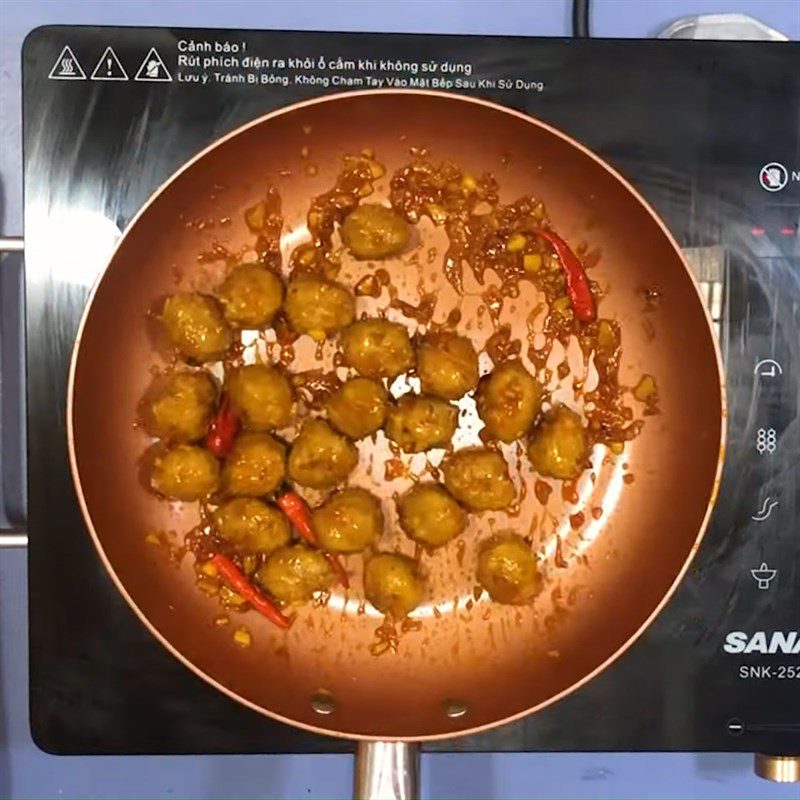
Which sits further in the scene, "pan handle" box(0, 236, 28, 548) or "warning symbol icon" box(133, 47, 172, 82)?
"pan handle" box(0, 236, 28, 548)

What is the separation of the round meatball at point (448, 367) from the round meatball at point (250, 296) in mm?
165

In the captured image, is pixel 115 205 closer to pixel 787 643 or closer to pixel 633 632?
pixel 633 632

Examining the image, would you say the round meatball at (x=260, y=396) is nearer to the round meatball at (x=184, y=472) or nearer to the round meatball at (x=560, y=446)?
the round meatball at (x=184, y=472)

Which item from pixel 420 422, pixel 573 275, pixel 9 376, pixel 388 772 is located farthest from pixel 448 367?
pixel 9 376

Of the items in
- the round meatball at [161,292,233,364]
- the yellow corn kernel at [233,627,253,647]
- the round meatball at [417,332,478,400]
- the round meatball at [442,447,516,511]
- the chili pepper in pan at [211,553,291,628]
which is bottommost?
the yellow corn kernel at [233,627,253,647]

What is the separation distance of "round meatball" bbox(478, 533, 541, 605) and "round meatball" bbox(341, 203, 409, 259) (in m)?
0.33

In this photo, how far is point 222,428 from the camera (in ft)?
3.40

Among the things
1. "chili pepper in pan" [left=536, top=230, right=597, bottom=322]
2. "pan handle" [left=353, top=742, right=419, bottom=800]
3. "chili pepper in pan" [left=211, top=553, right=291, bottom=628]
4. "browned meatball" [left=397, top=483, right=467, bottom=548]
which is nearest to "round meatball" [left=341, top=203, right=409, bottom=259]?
"chili pepper in pan" [left=536, top=230, right=597, bottom=322]

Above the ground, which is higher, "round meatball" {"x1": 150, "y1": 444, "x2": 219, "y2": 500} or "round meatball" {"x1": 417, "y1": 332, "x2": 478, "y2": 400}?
"round meatball" {"x1": 417, "y1": 332, "x2": 478, "y2": 400}

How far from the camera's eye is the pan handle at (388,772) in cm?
97

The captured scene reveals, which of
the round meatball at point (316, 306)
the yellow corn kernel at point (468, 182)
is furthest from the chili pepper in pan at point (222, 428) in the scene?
the yellow corn kernel at point (468, 182)

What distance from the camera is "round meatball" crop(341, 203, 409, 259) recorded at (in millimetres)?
1001

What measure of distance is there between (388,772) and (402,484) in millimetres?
295

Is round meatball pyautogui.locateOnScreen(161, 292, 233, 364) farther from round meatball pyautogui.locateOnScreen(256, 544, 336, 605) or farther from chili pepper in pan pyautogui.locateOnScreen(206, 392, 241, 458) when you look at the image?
round meatball pyautogui.locateOnScreen(256, 544, 336, 605)
